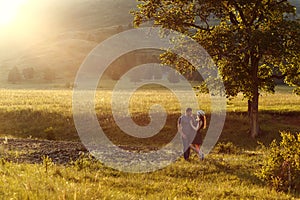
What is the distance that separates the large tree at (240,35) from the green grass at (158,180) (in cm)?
978

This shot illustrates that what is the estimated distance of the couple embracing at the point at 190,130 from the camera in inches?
623

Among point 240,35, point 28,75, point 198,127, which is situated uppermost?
point 28,75

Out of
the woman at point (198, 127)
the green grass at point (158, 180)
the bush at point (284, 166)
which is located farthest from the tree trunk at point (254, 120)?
the bush at point (284, 166)

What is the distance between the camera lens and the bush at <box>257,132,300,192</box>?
36.4ft

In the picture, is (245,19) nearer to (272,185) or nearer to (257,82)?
(257,82)

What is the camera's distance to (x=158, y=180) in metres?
11.8

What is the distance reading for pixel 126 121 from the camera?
Answer: 30500 mm

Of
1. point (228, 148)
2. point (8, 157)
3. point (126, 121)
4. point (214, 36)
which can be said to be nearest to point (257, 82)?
point (214, 36)

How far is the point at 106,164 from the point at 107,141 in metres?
13.5

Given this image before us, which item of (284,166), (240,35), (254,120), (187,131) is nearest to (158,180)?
(284,166)

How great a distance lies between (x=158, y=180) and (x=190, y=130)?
4.65 metres

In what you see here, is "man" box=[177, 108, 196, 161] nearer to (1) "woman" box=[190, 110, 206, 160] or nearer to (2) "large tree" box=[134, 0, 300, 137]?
(1) "woman" box=[190, 110, 206, 160]

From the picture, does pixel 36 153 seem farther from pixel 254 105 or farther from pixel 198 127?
pixel 254 105

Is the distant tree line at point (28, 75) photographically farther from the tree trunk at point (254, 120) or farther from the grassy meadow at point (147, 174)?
the tree trunk at point (254, 120)
